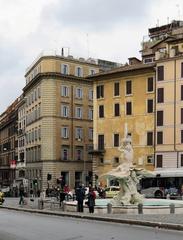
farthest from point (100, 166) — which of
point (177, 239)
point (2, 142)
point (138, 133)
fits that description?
point (2, 142)

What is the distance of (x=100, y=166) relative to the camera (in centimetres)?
8856

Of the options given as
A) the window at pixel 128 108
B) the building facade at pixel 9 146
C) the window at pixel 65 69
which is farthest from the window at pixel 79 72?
the building facade at pixel 9 146

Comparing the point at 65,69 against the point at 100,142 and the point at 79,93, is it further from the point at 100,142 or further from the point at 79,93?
the point at 100,142

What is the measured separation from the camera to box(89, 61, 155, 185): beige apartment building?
82375 millimetres

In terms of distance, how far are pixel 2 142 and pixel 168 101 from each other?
9594 cm

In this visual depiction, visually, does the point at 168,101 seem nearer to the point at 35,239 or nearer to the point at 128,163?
the point at 128,163

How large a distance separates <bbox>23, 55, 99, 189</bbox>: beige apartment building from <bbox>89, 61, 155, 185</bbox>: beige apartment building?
1130 centimetres

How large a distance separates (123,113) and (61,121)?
19735mm

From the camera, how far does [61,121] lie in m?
103

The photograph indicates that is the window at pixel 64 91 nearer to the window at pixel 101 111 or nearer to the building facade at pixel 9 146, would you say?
the window at pixel 101 111

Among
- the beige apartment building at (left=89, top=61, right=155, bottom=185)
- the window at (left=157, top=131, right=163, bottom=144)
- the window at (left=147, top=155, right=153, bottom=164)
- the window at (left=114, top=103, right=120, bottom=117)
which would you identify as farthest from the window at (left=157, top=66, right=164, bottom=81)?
the window at (left=147, top=155, right=153, bottom=164)

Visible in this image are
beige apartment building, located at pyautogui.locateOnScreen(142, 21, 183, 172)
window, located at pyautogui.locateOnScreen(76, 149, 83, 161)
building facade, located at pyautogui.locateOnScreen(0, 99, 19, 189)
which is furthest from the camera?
building facade, located at pyautogui.locateOnScreen(0, 99, 19, 189)

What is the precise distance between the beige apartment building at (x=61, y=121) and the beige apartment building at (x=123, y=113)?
11.3m

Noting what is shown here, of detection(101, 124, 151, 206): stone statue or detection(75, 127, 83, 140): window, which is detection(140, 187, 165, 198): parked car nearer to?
detection(101, 124, 151, 206): stone statue
